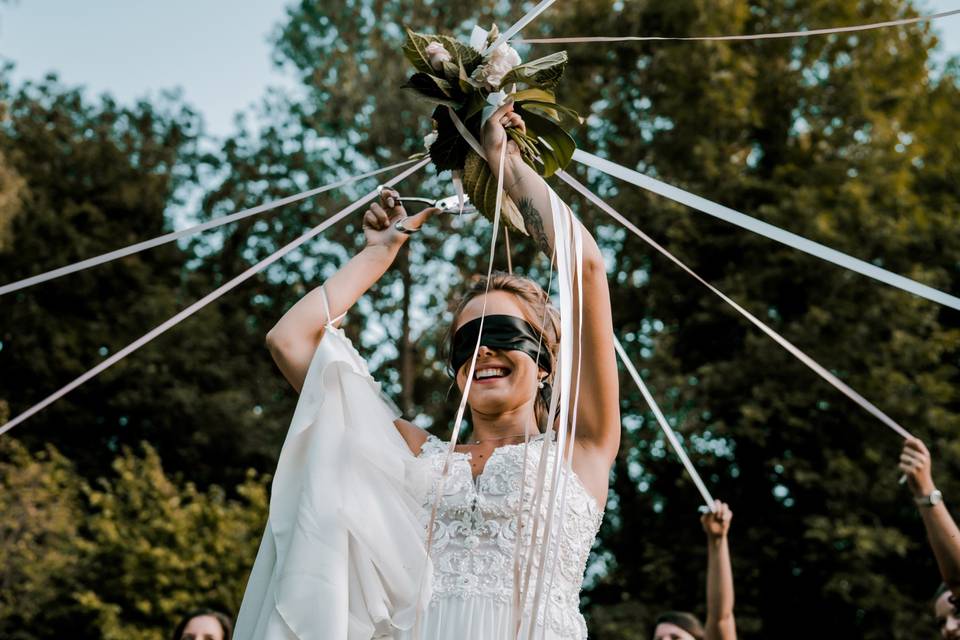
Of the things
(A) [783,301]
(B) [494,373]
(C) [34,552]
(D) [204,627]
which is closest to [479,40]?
(B) [494,373]

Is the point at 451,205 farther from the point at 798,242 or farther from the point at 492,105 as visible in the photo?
the point at 798,242

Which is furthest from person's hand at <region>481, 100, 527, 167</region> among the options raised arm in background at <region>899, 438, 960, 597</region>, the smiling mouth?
raised arm in background at <region>899, 438, 960, 597</region>

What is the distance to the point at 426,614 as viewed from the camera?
272 centimetres

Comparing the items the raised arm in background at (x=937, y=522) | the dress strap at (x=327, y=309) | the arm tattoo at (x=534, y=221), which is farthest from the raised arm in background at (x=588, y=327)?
the raised arm in background at (x=937, y=522)

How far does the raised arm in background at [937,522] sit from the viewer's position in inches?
159

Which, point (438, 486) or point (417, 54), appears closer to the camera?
point (438, 486)

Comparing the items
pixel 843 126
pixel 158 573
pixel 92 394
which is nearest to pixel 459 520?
pixel 158 573

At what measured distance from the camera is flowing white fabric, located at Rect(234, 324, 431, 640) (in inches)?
98.5

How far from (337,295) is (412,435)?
0.45m

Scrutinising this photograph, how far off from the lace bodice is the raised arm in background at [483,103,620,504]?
0.33 feet

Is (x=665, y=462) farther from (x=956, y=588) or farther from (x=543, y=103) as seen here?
(x=543, y=103)

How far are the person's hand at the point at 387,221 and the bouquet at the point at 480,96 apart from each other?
6.6 inches

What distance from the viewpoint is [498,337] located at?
3.04 m

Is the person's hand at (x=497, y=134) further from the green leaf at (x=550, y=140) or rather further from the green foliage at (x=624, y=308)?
the green foliage at (x=624, y=308)
